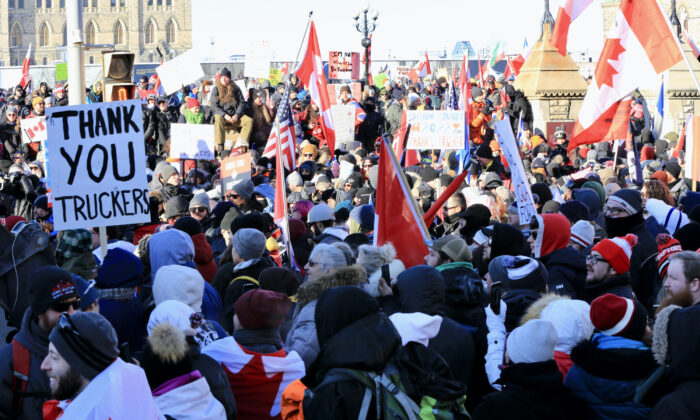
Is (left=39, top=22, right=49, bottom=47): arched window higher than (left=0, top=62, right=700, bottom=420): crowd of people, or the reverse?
(left=39, top=22, right=49, bottom=47): arched window

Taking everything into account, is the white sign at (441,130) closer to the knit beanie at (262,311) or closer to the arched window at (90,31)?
the knit beanie at (262,311)

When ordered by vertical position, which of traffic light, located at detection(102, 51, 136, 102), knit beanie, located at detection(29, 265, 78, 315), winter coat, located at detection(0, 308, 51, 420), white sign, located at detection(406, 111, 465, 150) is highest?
traffic light, located at detection(102, 51, 136, 102)

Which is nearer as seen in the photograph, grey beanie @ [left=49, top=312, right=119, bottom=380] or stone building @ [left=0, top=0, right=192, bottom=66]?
grey beanie @ [left=49, top=312, right=119, bottom=380]

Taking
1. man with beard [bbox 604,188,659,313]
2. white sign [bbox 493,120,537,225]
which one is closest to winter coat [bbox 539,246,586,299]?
man with beard [bbox 604,188,659,313]

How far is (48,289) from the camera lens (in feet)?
14.3

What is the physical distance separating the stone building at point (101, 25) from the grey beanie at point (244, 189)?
4511 inches

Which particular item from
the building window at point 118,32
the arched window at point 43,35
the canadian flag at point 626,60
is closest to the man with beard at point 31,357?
the canadian flag at point 626,60

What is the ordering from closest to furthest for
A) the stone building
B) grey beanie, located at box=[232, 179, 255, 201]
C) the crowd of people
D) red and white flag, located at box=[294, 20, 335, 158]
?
the crowd of people, grey beanie, located at box=[232, 179, 255, 201], red and white flag, located at box=[294, 20, 335, 158], the stone building

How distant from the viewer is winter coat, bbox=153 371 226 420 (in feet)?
12.4

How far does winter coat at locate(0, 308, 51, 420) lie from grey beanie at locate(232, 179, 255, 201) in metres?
5.46

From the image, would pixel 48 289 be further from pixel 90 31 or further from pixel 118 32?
pixel 90 31

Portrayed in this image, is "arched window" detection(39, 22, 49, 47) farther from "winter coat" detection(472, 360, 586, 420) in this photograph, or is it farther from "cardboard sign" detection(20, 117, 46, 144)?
"winter coat" detection(472, 360, 586, 420)

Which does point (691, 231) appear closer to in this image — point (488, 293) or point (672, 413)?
point (488, 293)

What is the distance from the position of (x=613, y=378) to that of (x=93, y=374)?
218 centimetres
